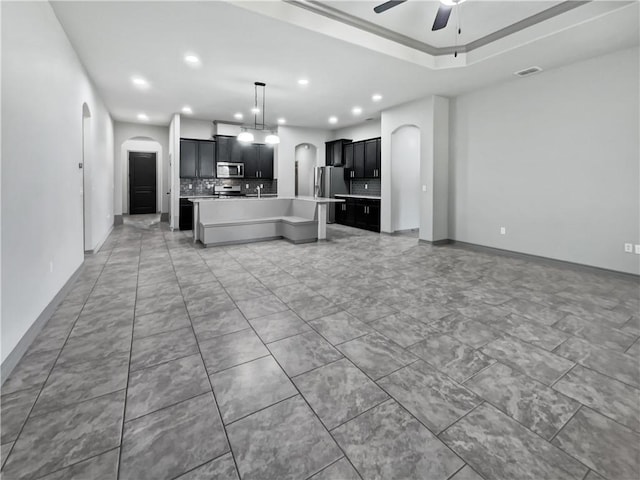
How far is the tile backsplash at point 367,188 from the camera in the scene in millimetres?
8984

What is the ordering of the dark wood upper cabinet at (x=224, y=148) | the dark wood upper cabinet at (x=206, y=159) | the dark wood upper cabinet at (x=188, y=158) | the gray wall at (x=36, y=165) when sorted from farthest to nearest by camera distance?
the dark wood upper cabinet at (x=224, y=148), the dark wood upper cabinet at (x=206, y=159), the dark wood upper cabinet at (x=188, y=158), the gray wall at (x=36, y=165)

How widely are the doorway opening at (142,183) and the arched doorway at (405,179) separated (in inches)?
360

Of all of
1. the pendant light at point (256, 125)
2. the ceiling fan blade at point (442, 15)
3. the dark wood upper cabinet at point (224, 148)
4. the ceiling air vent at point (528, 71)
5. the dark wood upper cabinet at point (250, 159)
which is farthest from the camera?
the dark wood upper cabinet at point (250, 159)

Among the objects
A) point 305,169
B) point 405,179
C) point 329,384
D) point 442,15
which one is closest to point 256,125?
point 305,169

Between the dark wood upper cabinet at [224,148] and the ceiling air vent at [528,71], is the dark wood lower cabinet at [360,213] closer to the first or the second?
the dark wood upper cabinet at [224,148]

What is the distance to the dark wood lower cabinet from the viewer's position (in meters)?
8.18

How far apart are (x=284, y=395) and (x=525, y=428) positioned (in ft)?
3.97

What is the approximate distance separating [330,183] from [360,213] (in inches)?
56.5

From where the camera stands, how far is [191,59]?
4422 millimetres

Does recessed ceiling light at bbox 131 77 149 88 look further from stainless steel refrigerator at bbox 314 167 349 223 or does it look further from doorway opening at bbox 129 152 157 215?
doorway opening at bbox 129 152 157 215

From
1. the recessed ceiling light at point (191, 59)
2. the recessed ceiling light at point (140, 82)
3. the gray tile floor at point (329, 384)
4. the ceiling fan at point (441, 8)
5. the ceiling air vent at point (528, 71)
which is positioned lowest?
the gray tile floor at point (329, 384)

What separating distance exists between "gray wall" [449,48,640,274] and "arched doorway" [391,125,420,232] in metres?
1.59

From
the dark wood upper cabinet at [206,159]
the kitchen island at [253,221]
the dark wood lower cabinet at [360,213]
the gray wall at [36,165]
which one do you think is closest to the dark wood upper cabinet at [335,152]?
the dark wood lower cabinet at [360,213]

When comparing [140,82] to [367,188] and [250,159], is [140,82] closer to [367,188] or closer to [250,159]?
[250,159]
